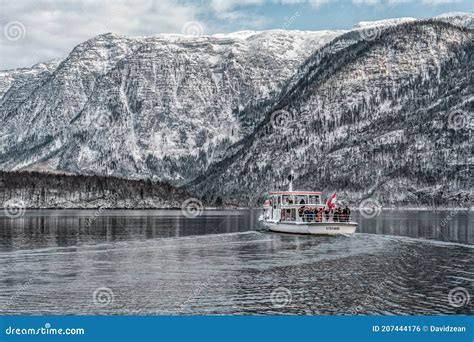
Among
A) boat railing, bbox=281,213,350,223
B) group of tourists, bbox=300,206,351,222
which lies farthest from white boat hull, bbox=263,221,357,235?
group of tourists, bbox=300,206,351,222

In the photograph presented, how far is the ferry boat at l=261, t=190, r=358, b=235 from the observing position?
12200 cm

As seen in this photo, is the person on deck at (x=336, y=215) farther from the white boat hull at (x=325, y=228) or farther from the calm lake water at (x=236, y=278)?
the calm lake water at (x=236, y=278)

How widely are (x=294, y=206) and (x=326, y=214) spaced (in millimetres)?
10122

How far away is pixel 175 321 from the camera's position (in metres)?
35.9

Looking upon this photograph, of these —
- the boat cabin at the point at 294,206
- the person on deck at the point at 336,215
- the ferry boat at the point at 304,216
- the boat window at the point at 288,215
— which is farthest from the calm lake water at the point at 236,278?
the boat window at the point at 288,215

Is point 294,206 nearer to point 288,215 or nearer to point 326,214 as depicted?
point 288,215

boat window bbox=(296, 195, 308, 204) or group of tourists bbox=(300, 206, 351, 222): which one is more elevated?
boat window bbox=(296, 195, 308, 204)

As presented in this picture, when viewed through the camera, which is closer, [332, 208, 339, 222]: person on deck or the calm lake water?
the calm lake water

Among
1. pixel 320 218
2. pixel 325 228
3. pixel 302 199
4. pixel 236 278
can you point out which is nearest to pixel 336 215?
pixel 320 218

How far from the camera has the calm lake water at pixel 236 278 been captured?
1885 inches

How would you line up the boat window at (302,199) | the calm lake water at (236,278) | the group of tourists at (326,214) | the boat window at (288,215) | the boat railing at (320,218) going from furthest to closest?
the boat window at (302,199)
the boat window at (288,215)
the group of tourists at (326,214)
the boat railing at (320,218)
the calm lake water at (236,278)

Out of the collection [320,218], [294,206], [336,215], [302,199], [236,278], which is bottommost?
[236,278]

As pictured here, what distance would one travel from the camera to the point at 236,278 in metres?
61.5

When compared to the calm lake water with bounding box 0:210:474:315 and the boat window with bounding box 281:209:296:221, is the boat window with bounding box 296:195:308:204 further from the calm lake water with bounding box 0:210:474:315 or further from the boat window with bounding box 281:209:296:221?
the calm lake water with bounding box 0:210:474:315
